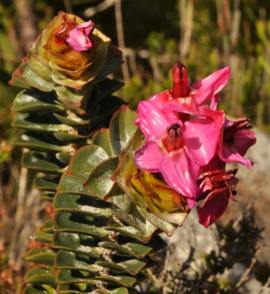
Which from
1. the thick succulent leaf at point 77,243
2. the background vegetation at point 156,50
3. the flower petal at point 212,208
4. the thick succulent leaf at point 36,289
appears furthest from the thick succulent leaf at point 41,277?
the background vegetation at point 156,50

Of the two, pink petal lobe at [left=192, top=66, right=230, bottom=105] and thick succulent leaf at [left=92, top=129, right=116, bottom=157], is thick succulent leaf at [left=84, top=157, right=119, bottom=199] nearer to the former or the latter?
thick succulent leaf at [left=92, top=129, right=116, bottom=157]

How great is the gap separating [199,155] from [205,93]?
0.31 ft

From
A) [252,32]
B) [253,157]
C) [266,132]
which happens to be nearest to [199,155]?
[253,157]

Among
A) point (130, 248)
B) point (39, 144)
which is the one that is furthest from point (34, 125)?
point (130, 248)

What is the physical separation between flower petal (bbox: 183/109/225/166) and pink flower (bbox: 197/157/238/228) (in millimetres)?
27

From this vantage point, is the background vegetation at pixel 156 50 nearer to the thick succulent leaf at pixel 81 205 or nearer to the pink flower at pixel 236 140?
the thick succulent leaf at pixel 81 205

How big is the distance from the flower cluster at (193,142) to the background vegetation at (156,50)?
1.10 meters

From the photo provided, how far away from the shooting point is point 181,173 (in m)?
0.88

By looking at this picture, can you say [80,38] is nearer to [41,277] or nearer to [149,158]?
[149,158]

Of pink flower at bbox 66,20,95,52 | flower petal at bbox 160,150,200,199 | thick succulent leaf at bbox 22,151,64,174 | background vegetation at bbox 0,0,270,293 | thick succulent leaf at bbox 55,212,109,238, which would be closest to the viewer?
flower petal at bbox 160,150,200,199

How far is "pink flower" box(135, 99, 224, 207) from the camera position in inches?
34.6

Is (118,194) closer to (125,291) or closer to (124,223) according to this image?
(124,223)

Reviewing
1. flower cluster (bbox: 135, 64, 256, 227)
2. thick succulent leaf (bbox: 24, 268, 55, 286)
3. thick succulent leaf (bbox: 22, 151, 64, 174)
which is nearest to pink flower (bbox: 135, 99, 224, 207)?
flower cluster (bbox: 135, 64, 256, 227)

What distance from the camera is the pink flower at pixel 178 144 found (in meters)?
0.88
